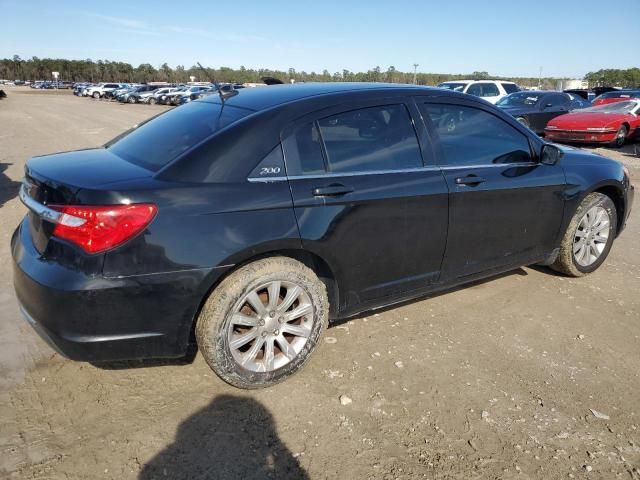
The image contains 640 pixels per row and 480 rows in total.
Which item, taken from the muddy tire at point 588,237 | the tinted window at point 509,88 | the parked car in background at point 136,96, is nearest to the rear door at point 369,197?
the muddy tire at point 588,237

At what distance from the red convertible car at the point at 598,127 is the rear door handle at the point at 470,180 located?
11.4m

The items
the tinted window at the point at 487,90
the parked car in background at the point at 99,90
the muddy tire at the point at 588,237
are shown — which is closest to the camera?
the muddy tire at the point at 588,237

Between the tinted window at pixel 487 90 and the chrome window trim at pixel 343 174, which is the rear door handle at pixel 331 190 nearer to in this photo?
the chrome window trim at pixel 343 174

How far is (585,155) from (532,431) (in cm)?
278

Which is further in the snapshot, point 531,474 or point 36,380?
point 36,380

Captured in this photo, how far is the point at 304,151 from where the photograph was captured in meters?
2.81

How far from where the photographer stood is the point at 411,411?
2668 mm

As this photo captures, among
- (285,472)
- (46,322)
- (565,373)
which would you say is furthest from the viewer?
(565,373)

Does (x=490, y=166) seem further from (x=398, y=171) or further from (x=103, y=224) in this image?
(x=103, y=224)

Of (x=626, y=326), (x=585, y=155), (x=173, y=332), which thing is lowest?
(x=626, y=326)

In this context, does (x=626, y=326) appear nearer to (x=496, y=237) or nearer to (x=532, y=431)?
(x=496, y=237)

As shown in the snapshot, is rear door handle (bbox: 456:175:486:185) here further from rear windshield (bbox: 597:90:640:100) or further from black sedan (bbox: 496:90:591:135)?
rear windshield (bbox: 597:90:640:100)

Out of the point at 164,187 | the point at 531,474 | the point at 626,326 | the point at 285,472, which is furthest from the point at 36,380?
the point at 626,326

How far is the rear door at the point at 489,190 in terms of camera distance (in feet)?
11.1
